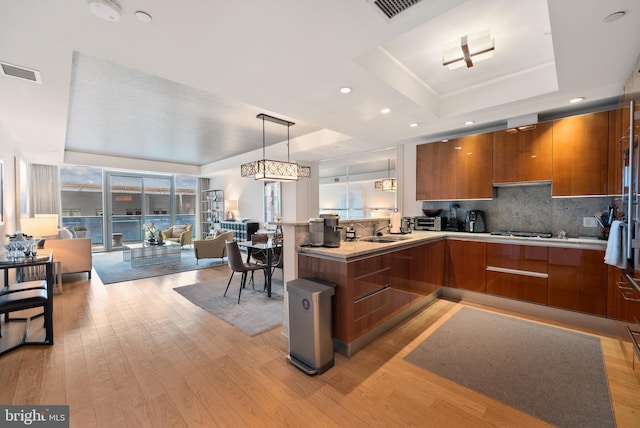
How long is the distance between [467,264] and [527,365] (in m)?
1.61

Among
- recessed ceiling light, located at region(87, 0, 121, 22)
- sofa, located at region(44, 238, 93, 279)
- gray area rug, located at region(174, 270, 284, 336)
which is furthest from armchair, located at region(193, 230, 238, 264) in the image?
recessed ceiling light, located at region(87, 0, 121, 22)

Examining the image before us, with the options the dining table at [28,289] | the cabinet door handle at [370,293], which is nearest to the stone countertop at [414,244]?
the cabinet door handle at [370,293]

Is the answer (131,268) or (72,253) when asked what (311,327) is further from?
(131,268)

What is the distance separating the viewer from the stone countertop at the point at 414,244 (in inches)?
97.7

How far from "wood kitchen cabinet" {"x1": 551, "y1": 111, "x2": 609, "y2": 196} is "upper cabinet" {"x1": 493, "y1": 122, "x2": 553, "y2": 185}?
0.08 m

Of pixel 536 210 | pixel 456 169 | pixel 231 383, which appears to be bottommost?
pixel 231 383

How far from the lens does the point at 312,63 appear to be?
6.88ft

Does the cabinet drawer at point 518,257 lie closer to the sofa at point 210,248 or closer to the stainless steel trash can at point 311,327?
the stainless steel trash can at point 311,327

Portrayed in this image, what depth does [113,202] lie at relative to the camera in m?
8.67

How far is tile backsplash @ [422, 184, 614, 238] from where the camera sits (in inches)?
129

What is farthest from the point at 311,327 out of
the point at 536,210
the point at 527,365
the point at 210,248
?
the point at 210,248

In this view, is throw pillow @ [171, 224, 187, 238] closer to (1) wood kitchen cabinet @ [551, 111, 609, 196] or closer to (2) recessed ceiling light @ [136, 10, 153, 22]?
(2) recessed ceiling light @ [136, 10, 153, 22]

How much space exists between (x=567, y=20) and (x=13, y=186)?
7.55 m

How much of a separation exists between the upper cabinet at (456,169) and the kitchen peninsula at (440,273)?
0.64 metres
